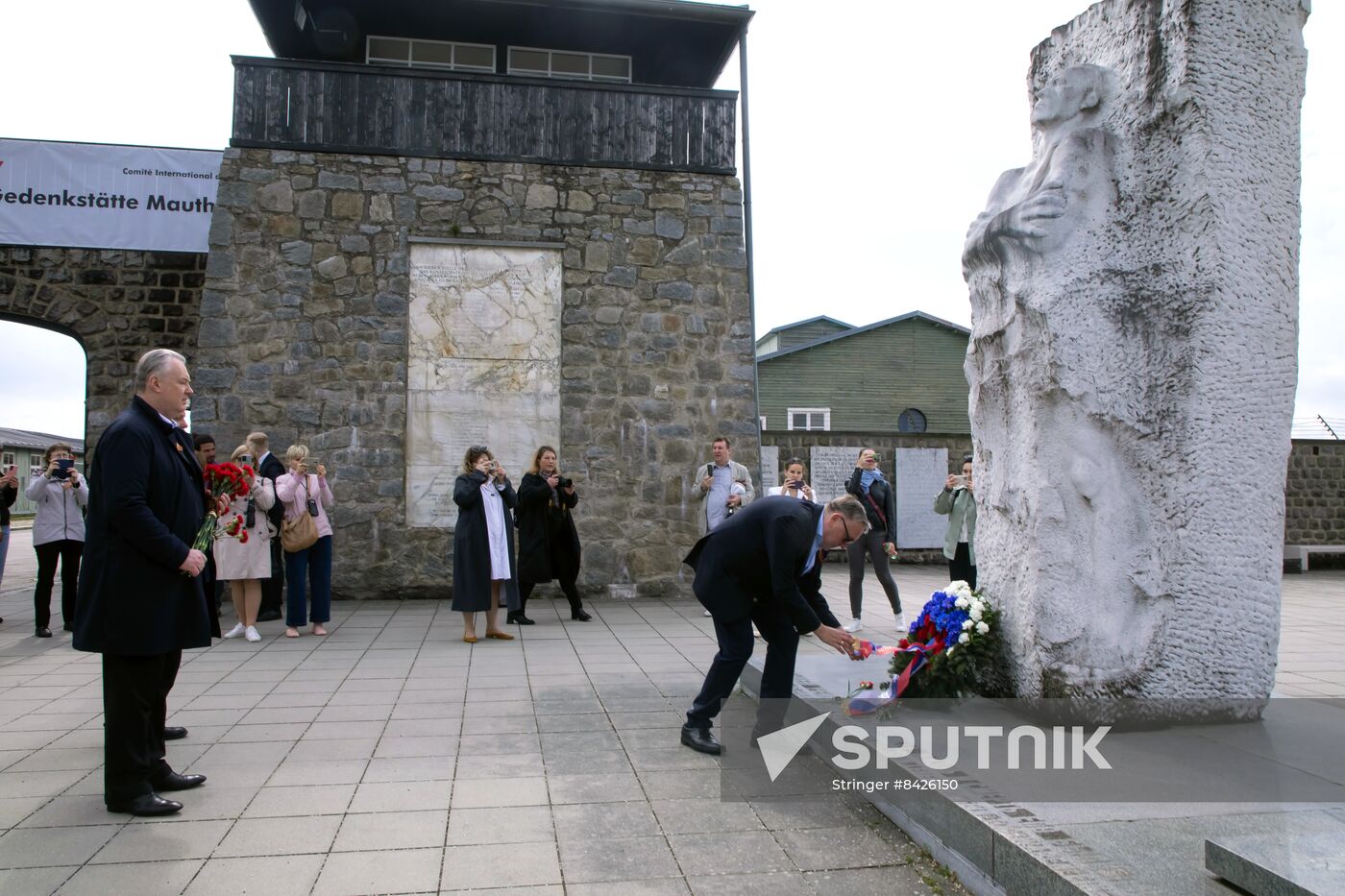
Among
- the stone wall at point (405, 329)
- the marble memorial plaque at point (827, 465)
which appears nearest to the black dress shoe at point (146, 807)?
the stone wall at point (405, 329)

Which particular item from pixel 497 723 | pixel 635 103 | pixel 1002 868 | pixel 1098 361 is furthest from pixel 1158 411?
pixel 635 103

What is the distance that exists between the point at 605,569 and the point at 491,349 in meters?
2.77

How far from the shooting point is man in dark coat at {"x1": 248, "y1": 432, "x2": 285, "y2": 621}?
8055 millimetres

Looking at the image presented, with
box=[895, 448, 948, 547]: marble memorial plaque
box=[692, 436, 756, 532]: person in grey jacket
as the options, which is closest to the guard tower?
box=[692, 436, 756, 532]: person in grey jacket

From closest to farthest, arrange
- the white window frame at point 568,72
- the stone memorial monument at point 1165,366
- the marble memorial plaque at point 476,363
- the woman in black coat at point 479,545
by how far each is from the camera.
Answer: the stone memorial monument at point 1165,366 < the woman in black coat at point 479,545 < the marble memorial plaque at point 476,363 < the white window frame at point 568,72

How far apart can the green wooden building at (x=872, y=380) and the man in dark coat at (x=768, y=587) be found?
19216mm

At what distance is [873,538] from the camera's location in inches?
342

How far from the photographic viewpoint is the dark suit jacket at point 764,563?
14.0 ft

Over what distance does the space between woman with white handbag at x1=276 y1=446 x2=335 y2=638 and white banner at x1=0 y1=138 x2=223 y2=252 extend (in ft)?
21.1

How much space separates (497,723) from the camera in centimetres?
520

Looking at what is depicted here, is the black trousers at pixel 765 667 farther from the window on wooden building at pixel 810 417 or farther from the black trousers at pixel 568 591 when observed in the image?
the window on wooden building at pixel 810 417

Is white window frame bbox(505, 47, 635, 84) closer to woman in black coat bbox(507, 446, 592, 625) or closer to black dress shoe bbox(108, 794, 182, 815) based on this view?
woman in black coat bbox(507, 446, 592, 625)
